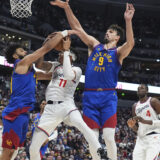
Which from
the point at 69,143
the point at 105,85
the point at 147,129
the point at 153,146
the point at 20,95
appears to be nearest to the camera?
the point at 105,85

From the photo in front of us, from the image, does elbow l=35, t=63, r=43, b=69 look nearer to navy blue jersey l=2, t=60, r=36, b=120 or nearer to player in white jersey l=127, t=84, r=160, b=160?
navy blue jersey l=2, t=60, r=36, b=120

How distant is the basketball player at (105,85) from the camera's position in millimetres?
4199

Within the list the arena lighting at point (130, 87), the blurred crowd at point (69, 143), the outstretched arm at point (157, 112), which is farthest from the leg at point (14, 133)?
the arena lighting at point (130, 87)

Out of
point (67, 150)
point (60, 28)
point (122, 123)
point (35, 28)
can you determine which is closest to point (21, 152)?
point (67, 150)

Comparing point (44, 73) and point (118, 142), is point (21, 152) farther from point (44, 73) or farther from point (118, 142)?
point (118, 142)

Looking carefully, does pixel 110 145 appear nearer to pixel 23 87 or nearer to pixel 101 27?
pixel 23 87

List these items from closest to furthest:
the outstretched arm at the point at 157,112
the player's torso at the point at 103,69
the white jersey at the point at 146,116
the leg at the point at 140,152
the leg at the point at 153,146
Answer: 1. the player's torso at the point at 103,69
2. the outstretched arm at the point at 157,112
3. the leg at the point at 153,146
4. the leg at the point at 140,152
5. the white jersey at the point at 146,116

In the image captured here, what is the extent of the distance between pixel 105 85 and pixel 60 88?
691mm

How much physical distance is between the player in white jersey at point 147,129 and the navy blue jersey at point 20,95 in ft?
7.06

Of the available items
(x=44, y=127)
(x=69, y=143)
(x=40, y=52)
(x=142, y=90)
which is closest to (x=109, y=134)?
(x=44, y=127)

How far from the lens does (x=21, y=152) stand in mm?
9898

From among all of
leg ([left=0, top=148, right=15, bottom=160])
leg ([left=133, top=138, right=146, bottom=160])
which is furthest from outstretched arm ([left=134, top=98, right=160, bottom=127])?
leg ([left=0, top=148, right=15, bottom=160])

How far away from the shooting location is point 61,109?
430cm

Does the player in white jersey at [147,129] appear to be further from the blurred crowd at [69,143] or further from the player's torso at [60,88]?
the blurred crowd at [69,143]
